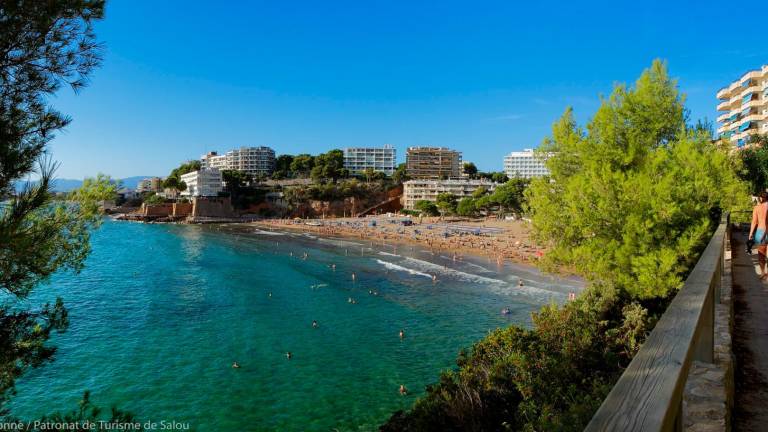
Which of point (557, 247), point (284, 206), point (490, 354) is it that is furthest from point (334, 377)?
point (284, 206)

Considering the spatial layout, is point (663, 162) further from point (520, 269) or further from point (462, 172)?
point (462, 172)

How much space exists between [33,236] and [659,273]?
14190 millimetres

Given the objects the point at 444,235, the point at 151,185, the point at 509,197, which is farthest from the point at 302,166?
the point at 444,235


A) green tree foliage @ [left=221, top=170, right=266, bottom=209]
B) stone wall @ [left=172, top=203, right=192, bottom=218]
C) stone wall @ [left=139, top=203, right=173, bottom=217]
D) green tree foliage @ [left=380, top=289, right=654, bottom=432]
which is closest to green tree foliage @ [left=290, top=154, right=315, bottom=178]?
green tree foliage @ [left=221, top=170, right=266, bottom=209]

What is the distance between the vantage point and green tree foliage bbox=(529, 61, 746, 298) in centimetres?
1248

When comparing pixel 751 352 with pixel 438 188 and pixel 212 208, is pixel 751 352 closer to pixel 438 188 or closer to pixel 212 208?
pixel 438 188

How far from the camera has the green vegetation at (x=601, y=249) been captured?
469 inches

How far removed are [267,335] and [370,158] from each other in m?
131

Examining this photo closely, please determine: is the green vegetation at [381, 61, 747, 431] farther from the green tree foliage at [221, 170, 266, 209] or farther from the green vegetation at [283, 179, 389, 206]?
the green tree foliage at [221, 170, 266, 209]

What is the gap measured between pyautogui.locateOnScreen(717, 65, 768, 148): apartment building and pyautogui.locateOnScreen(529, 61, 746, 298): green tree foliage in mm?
25796

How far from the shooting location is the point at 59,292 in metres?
33.2

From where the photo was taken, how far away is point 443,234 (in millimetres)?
62688

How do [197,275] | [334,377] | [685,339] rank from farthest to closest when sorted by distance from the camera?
[197,275], [334,377], [685,339]

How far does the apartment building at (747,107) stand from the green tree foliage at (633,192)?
25796 millimetres
